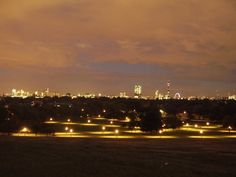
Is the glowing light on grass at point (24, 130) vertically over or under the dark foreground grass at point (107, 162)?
over

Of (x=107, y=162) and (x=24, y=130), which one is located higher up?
(x=24, y=130)

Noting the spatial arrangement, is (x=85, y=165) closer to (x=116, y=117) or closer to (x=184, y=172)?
(x=184, y=172)

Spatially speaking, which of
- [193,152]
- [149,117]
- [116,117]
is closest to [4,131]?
[149,117]

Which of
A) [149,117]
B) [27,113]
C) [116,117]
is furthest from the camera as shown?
[116,117]

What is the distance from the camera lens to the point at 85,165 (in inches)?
1102

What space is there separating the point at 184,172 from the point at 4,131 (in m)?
41.2

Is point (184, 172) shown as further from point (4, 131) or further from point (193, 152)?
point (4, 131)

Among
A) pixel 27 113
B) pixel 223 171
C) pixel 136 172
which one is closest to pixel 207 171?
pixel 223 171

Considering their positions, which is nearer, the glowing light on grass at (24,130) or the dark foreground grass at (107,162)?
the dark foreground grass at (107,162)

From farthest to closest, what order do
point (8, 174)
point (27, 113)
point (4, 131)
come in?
1. point (27, 113)
2. point (4, 131)
3. point (8, 174)

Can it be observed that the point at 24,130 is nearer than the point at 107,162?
No

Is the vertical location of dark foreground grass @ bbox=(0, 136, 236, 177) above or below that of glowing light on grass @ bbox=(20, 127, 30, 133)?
below

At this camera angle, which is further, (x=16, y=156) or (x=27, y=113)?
(x=27, y=113)

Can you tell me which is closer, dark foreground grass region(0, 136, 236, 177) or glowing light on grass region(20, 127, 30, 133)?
dark foreground grass region(0, 136, 236, 177)
